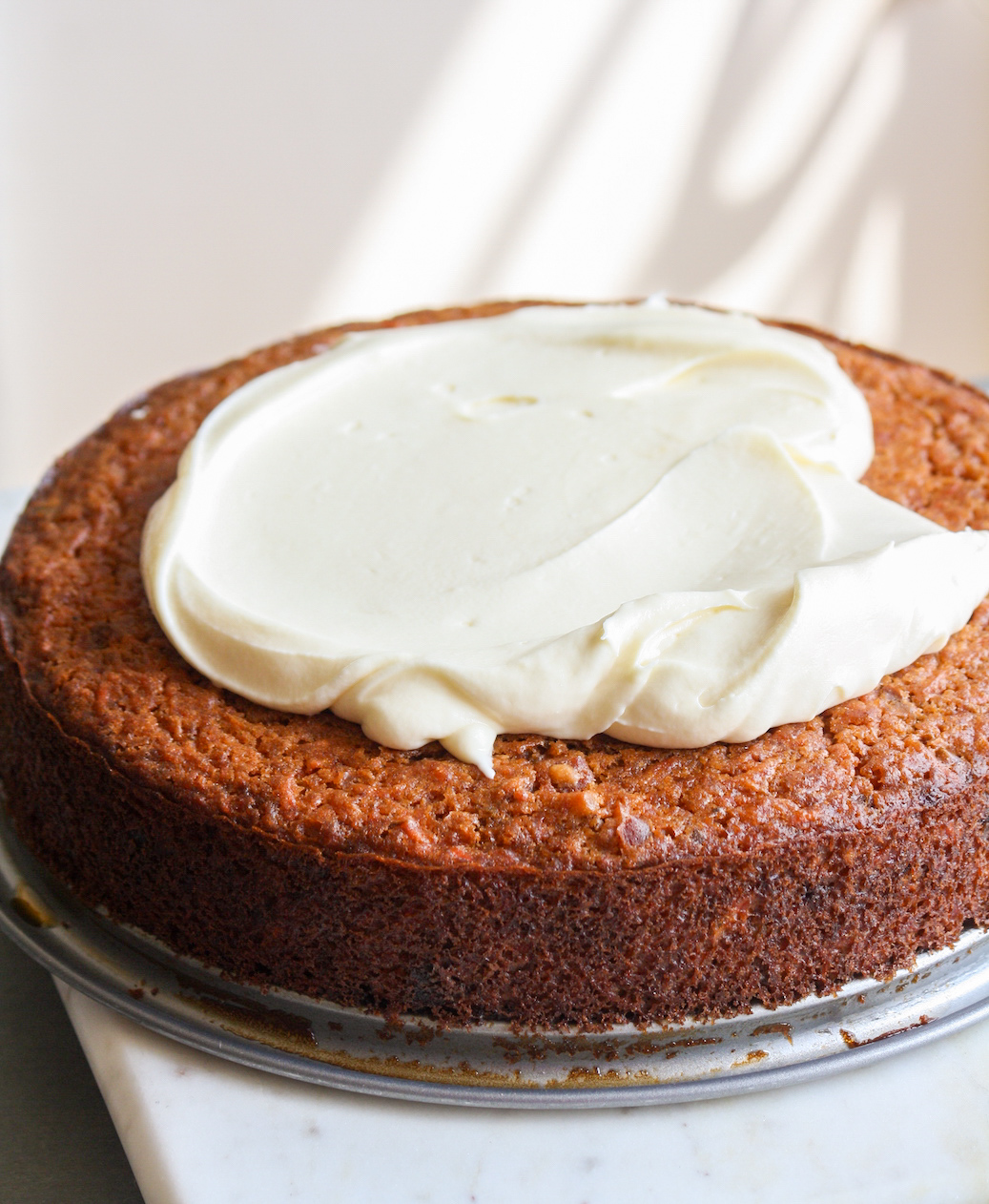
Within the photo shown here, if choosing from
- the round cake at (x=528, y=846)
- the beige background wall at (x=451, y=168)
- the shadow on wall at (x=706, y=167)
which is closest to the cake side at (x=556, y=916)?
the round cake at (x=528, y=846)

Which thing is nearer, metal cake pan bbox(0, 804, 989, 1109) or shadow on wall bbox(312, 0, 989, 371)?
metal cake pan bbox(0, 804, 989, 1109)

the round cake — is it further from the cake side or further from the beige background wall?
the beige background wall

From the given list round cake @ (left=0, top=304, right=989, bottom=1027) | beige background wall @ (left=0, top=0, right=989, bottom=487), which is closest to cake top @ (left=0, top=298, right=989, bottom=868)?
round cake @ (left=0, top=304, right=989, bottom=1027)

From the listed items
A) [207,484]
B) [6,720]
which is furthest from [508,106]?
[6,720]

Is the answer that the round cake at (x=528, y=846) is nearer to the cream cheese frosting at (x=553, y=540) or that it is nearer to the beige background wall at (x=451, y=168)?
the cream cheese frosting at (x=553, y=540)

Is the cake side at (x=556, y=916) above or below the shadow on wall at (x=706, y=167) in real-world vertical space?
below

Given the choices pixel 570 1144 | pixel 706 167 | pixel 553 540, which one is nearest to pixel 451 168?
pixel 706 167
